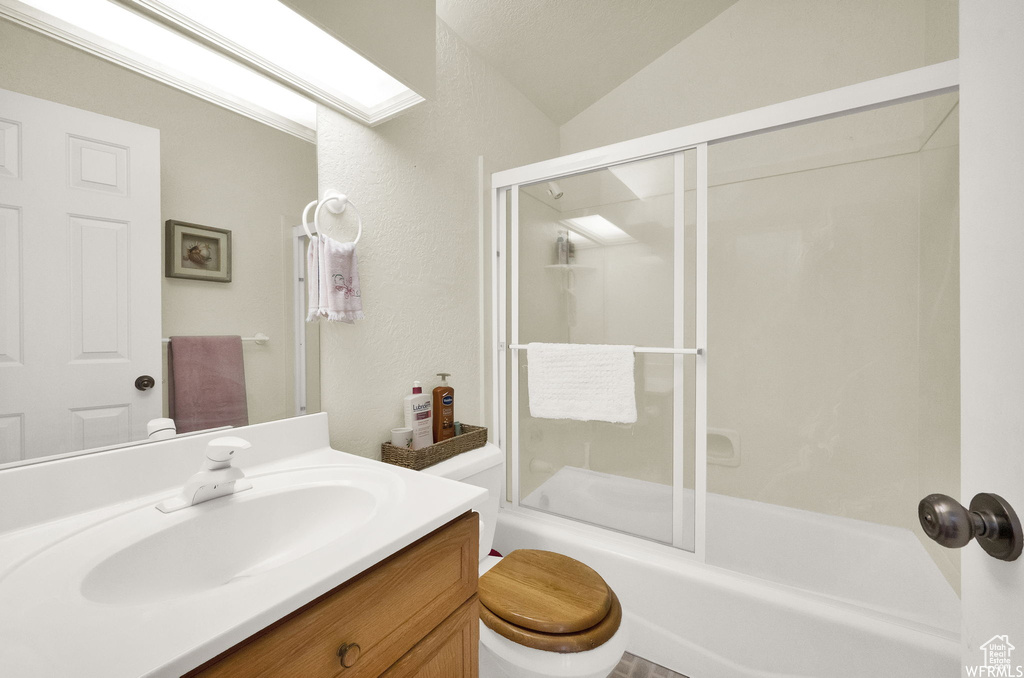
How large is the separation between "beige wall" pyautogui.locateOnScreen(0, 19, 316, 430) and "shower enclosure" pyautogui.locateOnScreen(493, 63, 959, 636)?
2.92 ft

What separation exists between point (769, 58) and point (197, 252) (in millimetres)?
2432

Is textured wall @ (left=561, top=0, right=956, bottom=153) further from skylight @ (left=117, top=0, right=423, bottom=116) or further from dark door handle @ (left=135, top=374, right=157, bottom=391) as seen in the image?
dark door handle @ (left=135, top=374, right=157, bottom=391)

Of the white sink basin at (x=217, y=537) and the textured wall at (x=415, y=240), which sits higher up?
the textured wall at (x=415, y=240)

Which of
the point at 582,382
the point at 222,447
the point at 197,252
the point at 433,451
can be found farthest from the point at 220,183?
the point at 582,382

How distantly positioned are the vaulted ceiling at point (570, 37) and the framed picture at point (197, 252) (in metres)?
1.28

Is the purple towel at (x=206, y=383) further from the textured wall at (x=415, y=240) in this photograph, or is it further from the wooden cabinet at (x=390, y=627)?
the wooden cabinet at (x=390, y=627)

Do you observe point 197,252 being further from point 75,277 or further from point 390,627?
point 390,627

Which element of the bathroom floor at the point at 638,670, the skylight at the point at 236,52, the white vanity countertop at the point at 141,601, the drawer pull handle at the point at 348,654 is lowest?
the bathroom floor at the point at 638,670

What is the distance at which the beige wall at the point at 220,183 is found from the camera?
70 centimetres

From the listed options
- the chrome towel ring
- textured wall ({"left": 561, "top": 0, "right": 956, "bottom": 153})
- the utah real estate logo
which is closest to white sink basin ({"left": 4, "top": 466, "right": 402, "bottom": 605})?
the chrome towel ring

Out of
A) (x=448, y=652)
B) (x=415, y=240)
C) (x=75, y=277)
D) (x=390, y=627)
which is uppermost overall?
(x=415, y=240)

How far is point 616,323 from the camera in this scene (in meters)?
1.47

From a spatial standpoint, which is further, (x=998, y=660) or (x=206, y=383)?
(x=206, y=383)

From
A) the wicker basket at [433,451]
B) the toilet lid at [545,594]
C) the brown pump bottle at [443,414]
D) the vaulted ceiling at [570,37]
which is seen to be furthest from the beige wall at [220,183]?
the vaulted ceiling at [570,37]
